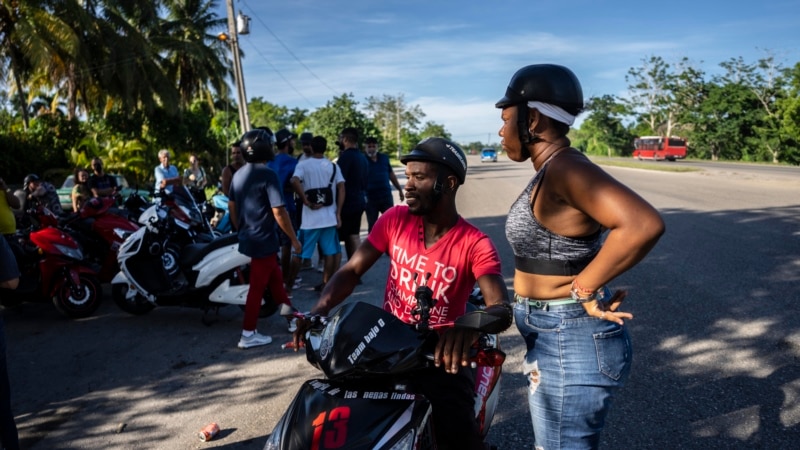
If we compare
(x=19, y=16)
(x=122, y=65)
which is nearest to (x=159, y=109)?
(x=122, y=65)

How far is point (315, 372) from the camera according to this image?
15.0 ft

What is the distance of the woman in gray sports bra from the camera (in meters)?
1.71

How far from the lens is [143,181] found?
77.7 feet

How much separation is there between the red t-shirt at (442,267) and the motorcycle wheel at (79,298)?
4.81 m

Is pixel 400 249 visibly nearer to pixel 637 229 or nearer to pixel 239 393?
pixel 637 229

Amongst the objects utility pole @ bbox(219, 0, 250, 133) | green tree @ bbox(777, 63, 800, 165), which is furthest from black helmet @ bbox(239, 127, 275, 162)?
green tree @ bbox(777, 63, 800, 165)

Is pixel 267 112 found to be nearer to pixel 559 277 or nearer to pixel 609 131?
pixel 609 131

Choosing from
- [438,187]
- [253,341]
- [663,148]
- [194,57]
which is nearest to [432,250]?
[438,187]

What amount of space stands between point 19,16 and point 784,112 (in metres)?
49.1

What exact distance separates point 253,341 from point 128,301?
1.78 meters

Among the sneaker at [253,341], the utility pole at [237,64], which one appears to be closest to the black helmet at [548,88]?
the sneaker at [253,341]

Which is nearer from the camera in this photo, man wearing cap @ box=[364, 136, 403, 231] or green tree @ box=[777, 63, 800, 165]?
man wearing cap @ box=[364, 136, 403, 231]

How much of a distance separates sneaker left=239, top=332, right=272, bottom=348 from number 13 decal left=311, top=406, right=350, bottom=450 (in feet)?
11.9

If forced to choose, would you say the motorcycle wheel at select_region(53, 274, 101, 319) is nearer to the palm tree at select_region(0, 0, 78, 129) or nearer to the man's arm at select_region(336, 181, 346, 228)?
the man's arm at select_region(336, 181, 346, 228)
